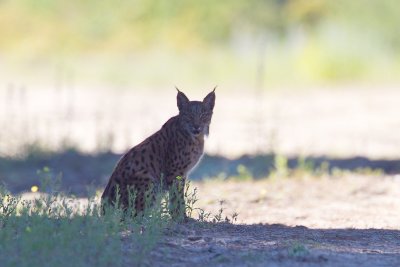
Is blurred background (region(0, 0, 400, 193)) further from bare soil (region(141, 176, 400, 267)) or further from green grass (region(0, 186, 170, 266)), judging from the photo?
green grass (region(0, 186, 170, 266))

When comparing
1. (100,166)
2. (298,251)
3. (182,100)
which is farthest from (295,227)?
(100,166)

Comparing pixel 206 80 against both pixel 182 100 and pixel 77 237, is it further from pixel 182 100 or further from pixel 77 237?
pixel 77 237

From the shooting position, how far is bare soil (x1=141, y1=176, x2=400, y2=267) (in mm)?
7741

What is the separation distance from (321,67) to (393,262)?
2033cm

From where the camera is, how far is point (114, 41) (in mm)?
34312

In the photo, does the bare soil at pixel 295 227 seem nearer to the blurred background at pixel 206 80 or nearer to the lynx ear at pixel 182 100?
the lynx ear at pixel 182 100

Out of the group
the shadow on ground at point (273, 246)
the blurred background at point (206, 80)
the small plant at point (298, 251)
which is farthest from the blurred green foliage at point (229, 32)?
the small plant at point (298, 251)

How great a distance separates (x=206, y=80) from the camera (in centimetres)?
2661

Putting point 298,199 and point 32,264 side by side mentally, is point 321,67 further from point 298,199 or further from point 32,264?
point 32,264

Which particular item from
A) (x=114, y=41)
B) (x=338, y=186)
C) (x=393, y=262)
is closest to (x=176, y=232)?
(x=393, y=262)

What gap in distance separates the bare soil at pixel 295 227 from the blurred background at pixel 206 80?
5.00 feet

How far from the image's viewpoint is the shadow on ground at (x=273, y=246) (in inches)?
302

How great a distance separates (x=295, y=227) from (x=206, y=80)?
56.7ft

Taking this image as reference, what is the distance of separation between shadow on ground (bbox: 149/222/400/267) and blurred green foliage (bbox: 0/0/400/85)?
58.9ft
